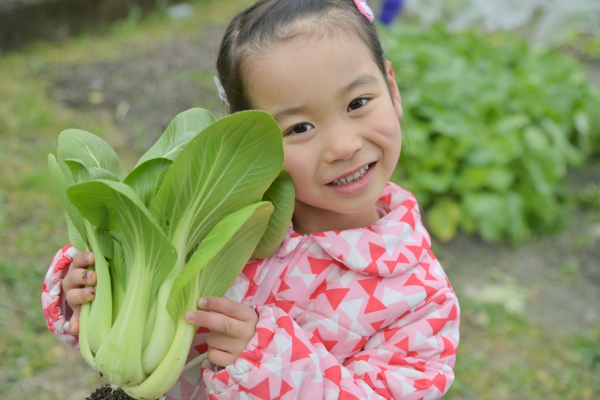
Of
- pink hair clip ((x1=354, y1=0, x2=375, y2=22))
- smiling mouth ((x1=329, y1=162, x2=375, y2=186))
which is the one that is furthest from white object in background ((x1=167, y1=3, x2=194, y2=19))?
smiling mouth ((x1=329, y1=162, x2=375, y2=186))

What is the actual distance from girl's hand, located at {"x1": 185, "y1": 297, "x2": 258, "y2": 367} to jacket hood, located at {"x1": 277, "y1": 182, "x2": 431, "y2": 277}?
284mm

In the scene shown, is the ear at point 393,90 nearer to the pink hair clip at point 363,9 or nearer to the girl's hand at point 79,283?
the pink hair clip at point 363,9

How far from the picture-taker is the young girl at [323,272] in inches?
57.2

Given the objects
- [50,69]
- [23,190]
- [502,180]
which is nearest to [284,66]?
[23,190]

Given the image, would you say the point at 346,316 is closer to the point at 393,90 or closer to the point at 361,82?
the point at 361,82

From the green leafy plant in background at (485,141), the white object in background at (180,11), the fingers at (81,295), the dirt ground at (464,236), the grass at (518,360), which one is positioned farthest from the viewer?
the white object in background at (180,11)

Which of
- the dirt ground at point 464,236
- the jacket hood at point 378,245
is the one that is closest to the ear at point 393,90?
the jacket hood at point 378,245

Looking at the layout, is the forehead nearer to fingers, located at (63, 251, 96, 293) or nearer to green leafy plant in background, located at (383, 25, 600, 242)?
fingers, located at (63, 251, 96, 293)

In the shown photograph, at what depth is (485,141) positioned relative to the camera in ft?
16.9

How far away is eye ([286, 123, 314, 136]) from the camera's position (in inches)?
61.3

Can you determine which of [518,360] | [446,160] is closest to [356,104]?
[518,360]

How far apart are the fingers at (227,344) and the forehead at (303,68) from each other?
64 cm

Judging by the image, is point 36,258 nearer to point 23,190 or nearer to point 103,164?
point 23,190

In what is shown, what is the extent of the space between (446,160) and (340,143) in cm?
369
